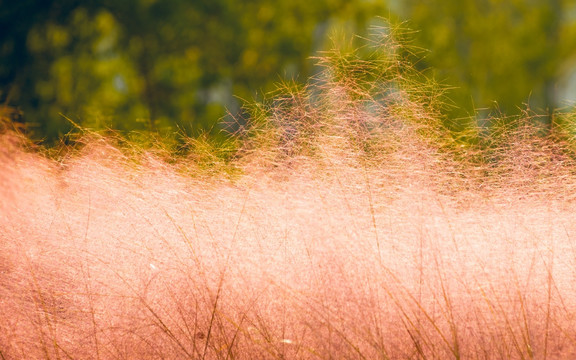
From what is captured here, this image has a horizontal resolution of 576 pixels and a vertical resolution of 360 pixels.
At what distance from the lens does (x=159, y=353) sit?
76.0 inches

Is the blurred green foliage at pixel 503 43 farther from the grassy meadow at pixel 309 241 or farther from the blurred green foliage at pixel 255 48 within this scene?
the grassy meadow at pixel 309 241

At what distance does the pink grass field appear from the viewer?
1915 millimetres

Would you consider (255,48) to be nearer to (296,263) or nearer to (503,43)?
(503,43)

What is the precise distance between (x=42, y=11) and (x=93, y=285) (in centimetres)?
753

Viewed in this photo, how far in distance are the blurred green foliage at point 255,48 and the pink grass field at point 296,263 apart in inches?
272

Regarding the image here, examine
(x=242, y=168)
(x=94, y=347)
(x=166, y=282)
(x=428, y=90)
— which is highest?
(x=428, y=90)

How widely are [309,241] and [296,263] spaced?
0.38 feet

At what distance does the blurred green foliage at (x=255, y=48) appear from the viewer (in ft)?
31.3

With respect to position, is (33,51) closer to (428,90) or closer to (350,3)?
(350,3)

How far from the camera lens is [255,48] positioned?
1016cm

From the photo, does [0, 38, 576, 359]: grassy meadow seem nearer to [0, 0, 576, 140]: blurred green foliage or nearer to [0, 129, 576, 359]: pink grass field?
[0, 129, 576, 359]: pink grass field

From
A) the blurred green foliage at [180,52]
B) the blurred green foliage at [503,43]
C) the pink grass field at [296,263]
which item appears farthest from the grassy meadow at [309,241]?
the blurred green foliage at [503,43]

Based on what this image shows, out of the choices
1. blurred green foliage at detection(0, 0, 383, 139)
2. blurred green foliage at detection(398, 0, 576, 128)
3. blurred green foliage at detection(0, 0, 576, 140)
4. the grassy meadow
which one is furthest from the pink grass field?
blurred green foliage at detection(398, 0, 576, 128)

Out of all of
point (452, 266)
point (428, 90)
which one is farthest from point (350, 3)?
point (452, 266)
